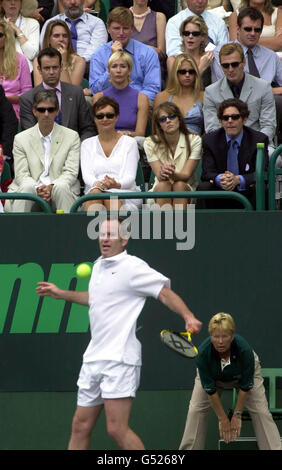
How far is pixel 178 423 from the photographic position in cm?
1009

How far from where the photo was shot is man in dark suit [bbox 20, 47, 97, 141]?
1138 centimetres

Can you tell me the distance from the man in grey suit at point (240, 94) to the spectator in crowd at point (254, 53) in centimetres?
58

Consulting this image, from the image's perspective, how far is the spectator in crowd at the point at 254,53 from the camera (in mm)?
11867

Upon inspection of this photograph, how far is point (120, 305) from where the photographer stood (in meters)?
8.77

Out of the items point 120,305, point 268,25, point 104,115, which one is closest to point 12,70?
point 104,115

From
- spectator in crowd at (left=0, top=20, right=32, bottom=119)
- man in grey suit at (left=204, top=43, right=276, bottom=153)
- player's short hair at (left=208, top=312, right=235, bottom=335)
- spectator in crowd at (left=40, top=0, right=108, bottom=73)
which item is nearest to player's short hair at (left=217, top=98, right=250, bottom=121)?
man in grey suit at (left=204, top=43, right=276, bottom=153)

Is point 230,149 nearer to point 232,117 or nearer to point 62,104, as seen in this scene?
point 232,117

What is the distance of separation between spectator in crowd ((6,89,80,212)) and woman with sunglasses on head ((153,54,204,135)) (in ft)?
3.32

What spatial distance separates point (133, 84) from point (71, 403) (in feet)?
12.1

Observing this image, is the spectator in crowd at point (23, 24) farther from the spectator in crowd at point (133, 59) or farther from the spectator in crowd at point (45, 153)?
the spectator in crowd at point (45, 153)

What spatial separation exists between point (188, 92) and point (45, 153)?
1.62 m

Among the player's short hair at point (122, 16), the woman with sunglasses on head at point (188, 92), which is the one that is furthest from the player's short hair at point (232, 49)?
the player's short hair at point (122, 16)
